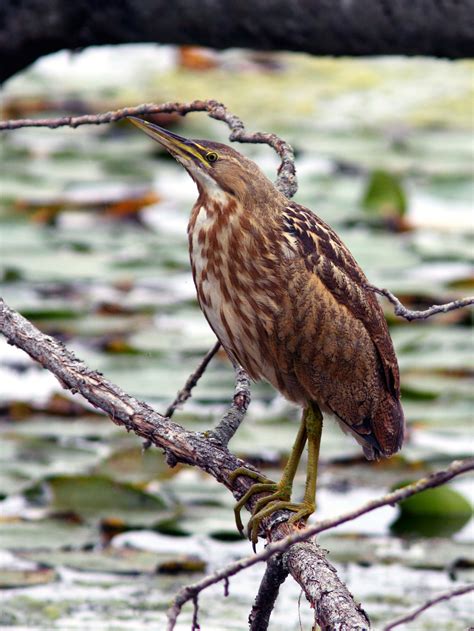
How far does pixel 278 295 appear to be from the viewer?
2.53m

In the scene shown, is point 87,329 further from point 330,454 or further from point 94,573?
point 94,573

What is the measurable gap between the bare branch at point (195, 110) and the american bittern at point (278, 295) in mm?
75

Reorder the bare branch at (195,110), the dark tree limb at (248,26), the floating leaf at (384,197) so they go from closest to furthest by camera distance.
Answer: the bare branch at (195,110) < the dark tree limb at (248,26) < the floating leaf at (384,197)

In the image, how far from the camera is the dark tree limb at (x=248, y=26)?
10.3ft

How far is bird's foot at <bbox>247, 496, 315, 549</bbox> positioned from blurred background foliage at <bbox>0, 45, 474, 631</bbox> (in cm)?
67

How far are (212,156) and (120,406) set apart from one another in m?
0.54

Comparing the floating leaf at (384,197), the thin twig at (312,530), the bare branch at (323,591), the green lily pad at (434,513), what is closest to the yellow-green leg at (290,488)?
the bare branch at (323,591)

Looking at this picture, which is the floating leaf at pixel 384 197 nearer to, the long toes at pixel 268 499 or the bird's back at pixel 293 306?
the bird's back at pixel 293 306

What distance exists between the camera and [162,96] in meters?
7.21

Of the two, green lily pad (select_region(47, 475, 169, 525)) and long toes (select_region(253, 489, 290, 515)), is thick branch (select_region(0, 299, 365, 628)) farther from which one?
green lily pad (select_region(47, 475, 169, 525))

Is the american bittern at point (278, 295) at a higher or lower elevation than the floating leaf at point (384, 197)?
lower

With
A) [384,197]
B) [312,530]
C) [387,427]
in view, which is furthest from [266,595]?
[384,197]

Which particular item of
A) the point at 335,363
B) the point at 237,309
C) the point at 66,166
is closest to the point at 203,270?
the point at 237,309

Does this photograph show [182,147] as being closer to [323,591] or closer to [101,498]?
[323,591]
